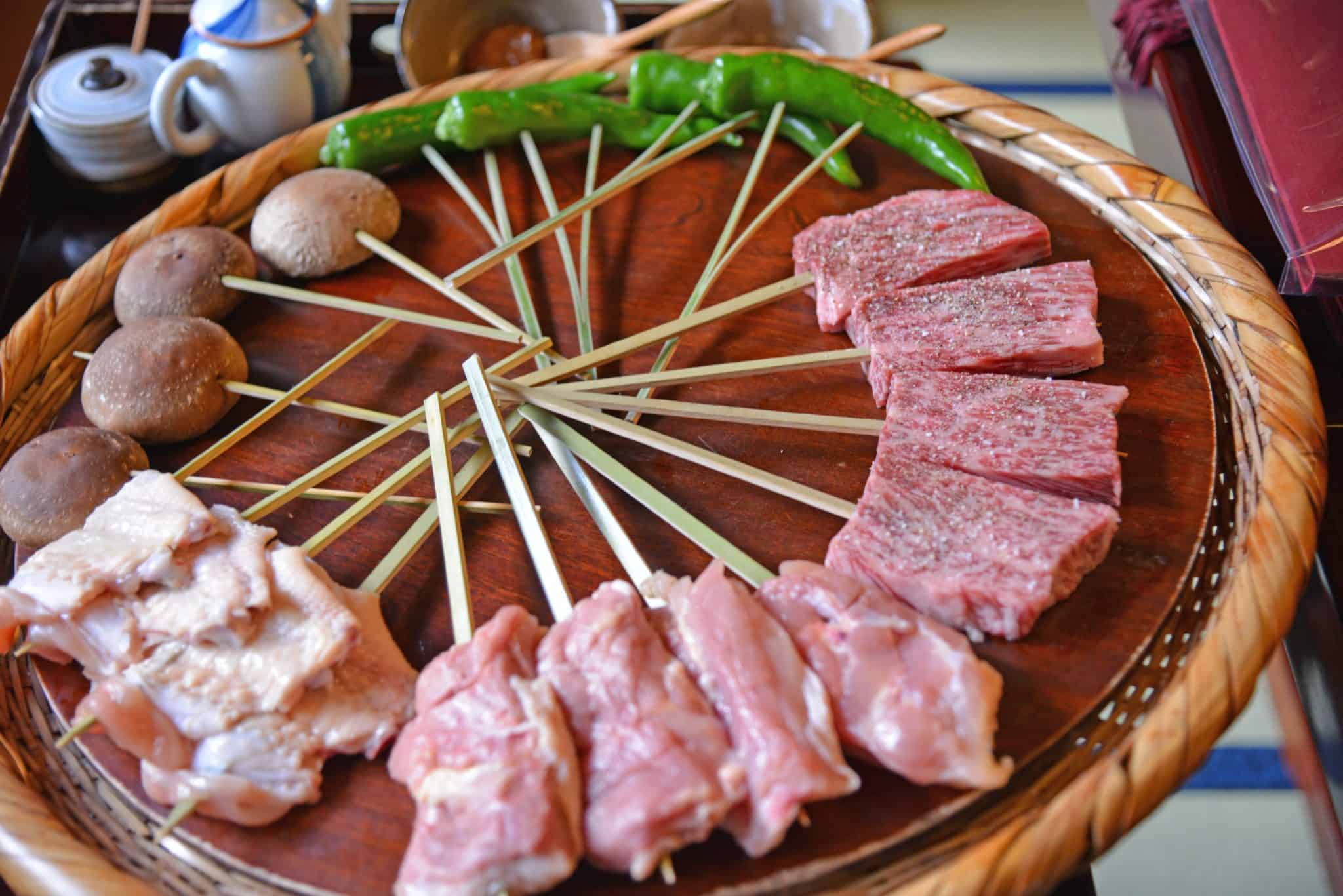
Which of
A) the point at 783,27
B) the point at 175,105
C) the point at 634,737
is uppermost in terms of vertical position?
the point at 783,27

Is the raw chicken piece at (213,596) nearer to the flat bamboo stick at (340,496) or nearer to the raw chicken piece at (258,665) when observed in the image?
the raw chicken piece at (258,665)

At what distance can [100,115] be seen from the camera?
4027mm

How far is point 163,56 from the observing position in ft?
14.3

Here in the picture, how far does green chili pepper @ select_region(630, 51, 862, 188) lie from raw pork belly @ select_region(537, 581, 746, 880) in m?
2.18

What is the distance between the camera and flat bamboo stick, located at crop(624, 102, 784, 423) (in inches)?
127

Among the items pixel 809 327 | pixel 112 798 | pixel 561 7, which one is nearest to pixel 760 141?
pixel 809 327

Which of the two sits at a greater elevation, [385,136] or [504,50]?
[504,50]

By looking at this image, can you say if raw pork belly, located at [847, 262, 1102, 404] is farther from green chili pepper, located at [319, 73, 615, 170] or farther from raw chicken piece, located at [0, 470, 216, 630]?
raw chicken piece, located at [0, 470, 216, 630]

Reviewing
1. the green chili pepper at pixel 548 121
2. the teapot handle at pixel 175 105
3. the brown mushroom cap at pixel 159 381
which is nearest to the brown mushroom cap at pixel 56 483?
the brown mushroom cap at pixel 159 381

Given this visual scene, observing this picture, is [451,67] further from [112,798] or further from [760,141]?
[112,798]

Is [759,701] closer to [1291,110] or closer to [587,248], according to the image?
[587,248]

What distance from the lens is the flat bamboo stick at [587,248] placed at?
3.34 m

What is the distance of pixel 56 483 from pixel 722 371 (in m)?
1.79

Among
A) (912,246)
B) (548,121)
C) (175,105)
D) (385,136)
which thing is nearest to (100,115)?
(175,105)
